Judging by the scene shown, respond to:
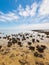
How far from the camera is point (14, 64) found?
9.81m

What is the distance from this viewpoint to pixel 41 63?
9.98 meters

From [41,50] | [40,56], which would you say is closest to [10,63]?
[40,56]

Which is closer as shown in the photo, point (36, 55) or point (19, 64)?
point (19, 64)

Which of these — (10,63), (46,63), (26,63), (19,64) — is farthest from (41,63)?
(10,63)

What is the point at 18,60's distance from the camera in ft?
35.5

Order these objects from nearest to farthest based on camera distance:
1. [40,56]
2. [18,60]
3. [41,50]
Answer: [18,60] → [40,56] → [41,50]

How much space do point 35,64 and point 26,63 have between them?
0.80 metres

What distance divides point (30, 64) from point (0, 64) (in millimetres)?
2547

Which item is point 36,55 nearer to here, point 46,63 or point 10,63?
point 46,63

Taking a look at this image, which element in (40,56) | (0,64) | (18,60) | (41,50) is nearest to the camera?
(0,64)

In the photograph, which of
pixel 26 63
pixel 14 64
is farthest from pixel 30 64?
pixel 14 64

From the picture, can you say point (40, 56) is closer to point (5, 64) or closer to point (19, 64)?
point (19, 64)

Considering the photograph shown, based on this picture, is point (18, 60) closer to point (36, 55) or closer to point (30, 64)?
point (30, 64)

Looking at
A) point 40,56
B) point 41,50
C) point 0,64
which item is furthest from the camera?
point 41,50
